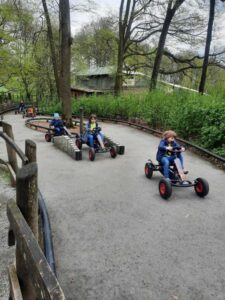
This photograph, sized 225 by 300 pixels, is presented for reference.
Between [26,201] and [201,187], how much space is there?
433cm

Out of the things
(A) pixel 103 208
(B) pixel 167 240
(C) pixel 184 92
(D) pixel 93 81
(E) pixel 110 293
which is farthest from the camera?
(D) pixel 93 81

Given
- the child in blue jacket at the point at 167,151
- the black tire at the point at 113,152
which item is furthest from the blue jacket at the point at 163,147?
the black tire at the point at 113,152

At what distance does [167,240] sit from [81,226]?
140 centimetres

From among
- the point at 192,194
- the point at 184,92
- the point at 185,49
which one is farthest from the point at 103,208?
the point at 185,49

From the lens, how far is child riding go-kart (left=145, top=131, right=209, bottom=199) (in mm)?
5656

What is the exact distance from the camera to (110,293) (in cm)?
308

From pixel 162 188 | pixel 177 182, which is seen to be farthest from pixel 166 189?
pixel 177 182

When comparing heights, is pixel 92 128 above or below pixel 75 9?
below

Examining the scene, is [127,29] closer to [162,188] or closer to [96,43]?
[96,43]

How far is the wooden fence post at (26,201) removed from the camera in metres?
2.09

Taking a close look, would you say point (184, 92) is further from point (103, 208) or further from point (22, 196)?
point (22, 196)

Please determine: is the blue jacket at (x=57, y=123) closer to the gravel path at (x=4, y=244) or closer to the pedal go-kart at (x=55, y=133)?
the pedal go-kart at (x=55, y=133)

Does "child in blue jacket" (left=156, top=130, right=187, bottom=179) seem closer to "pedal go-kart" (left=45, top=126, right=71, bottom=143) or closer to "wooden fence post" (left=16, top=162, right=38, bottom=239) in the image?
"wooden fence post" (left=16, top=162, right=38, bottom=239)

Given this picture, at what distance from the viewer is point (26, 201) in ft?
7.14
